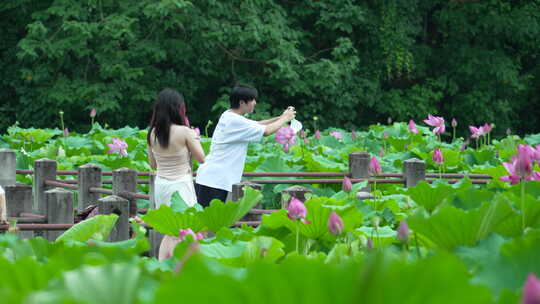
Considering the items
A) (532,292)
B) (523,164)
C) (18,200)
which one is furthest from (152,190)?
(532,292)

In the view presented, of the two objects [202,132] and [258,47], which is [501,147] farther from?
[202,132]

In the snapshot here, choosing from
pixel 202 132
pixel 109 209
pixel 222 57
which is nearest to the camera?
pixel 109 209

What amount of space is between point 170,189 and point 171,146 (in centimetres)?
23

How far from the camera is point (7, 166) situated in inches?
213

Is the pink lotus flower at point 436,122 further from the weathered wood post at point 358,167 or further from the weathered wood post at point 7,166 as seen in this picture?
the weathered wood post at point 7,166

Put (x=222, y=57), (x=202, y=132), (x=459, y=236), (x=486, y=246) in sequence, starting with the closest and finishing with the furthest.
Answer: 1. (x=486, y=246)
2. (x=459, y=236)
3. (x=222, y=57)
4. (x=202, y=132)

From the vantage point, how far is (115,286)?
2.23ft

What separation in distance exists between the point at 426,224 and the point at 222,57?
49.2 ft

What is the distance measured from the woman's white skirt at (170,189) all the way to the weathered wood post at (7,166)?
1.49 metres

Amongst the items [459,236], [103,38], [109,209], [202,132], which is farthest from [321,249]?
[202,132]

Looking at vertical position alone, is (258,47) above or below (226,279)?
above

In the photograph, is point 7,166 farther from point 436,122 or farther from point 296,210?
point 296,210

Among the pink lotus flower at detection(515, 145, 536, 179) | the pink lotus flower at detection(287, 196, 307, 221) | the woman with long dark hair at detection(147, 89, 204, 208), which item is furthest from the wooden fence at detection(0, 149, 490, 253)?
the pink lotus flower at detection(515, 145, 536, 179)

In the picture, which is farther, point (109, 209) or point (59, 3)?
point (59, 3)
